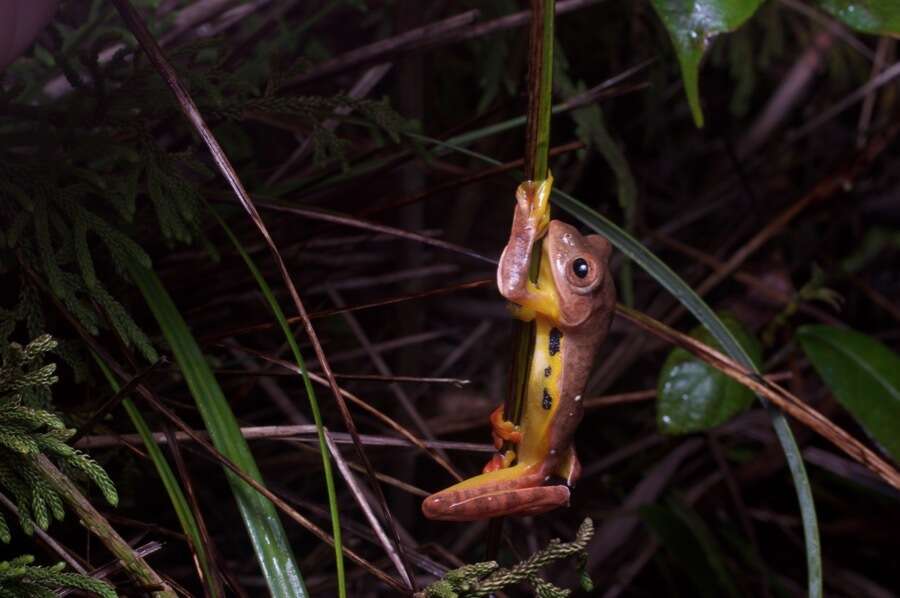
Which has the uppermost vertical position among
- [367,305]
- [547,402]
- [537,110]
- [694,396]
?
[537,110]

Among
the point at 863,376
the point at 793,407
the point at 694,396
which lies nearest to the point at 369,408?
the point at 793,407

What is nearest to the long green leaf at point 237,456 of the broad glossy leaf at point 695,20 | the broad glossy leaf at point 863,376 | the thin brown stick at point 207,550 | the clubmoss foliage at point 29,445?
the thin brown stick at point 207,550

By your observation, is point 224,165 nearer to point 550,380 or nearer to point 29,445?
point 29,445

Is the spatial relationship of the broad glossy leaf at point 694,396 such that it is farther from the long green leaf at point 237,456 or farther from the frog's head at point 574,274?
the long green leaf at point 237,456

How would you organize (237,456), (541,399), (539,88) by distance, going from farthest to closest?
(541,399), (237,456), (539,88)

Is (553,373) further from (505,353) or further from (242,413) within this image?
(505,353)

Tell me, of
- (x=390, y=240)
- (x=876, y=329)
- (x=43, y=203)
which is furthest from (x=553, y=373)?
(x=876, y=329)
